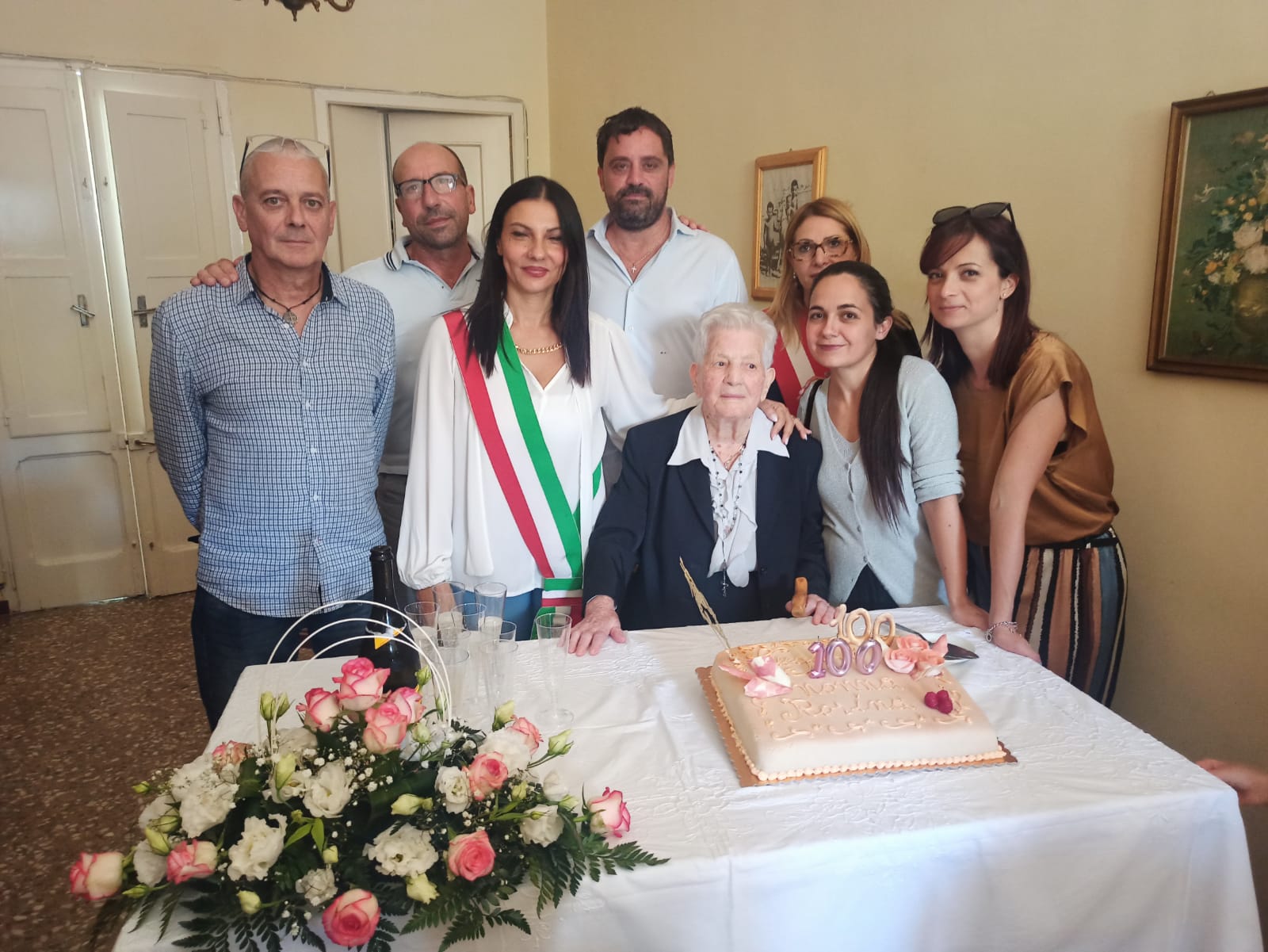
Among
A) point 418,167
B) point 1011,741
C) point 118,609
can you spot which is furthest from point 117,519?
point 1011,741

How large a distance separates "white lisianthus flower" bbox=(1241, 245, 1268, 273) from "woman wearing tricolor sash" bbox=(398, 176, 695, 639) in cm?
139

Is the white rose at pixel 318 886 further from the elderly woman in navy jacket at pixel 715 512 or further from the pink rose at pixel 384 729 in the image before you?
the elderly woman in navy jacket at pixel 715 512

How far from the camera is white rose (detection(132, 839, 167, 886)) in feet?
3.08

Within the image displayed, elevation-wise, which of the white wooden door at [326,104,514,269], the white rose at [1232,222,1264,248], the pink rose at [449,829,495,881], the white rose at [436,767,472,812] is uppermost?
the white wooden door at [326,104,514,269]

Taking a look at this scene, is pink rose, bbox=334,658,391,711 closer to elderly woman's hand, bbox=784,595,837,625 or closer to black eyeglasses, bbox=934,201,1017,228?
elderly woman's hand, bbox=784,595,837,625

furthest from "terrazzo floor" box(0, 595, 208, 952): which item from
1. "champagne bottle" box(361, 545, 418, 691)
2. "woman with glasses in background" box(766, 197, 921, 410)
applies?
"woman with glasses in background" box(766, 197, 921, 410)

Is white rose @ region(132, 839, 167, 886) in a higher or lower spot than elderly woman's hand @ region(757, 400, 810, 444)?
lower

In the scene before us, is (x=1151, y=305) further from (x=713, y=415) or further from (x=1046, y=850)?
(x=1046, y=850)

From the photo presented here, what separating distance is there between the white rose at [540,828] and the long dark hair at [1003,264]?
1.48m

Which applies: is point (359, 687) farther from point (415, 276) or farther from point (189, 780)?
point (415, 276)

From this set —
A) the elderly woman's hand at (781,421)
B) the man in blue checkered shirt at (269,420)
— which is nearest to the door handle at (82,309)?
the man in blue checkered shirt at (269,420)

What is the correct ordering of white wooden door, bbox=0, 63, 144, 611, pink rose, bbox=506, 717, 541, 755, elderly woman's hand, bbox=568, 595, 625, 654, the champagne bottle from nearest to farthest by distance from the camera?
pink rose, bbox=506, 717, 541, 755
the champagne bottle
elderly woman's hand, bbox=568, 595, 625, 654
white wooden door, bbox=0, 63, 144, 611

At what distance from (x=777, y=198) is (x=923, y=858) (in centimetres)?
274

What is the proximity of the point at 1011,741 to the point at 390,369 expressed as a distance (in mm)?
1540
